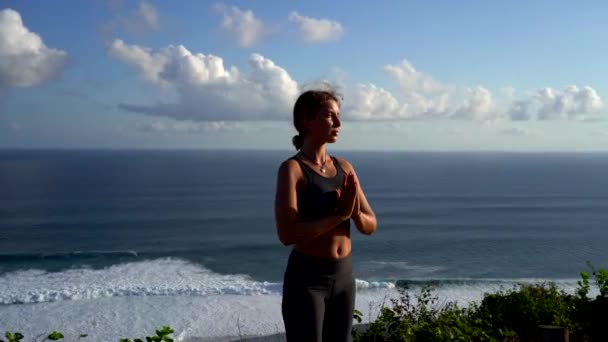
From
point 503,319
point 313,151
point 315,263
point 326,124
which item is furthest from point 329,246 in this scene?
point 503,319

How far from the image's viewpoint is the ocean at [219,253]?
1898 centimetres

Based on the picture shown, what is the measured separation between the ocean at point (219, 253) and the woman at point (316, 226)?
5.06m

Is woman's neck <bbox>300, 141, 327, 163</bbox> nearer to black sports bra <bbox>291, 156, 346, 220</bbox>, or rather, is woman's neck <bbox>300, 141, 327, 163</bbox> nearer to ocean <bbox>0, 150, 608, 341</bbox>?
Answer: black sports bra <bbox>291, 156, 346, 220</bbox>

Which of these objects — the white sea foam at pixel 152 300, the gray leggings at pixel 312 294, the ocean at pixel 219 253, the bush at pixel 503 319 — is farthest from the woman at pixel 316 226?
the white sea foam at pixel 152 300

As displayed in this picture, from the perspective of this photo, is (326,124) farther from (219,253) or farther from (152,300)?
(219,253)

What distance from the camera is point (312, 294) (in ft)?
8.41

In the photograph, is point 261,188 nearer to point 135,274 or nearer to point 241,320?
point 135,274

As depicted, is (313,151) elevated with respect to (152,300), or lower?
elevated

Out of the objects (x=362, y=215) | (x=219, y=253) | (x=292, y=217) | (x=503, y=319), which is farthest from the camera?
(x=219, y=253)

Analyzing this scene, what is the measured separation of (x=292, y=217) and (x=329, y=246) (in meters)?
0.24

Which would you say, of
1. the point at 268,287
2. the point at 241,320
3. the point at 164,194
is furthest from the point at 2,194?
the point at 241,320

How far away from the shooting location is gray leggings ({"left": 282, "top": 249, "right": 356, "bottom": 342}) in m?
2.57

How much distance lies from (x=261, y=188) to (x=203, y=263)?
4718 cm

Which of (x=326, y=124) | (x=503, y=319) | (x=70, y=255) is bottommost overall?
(x=70, y=255)
